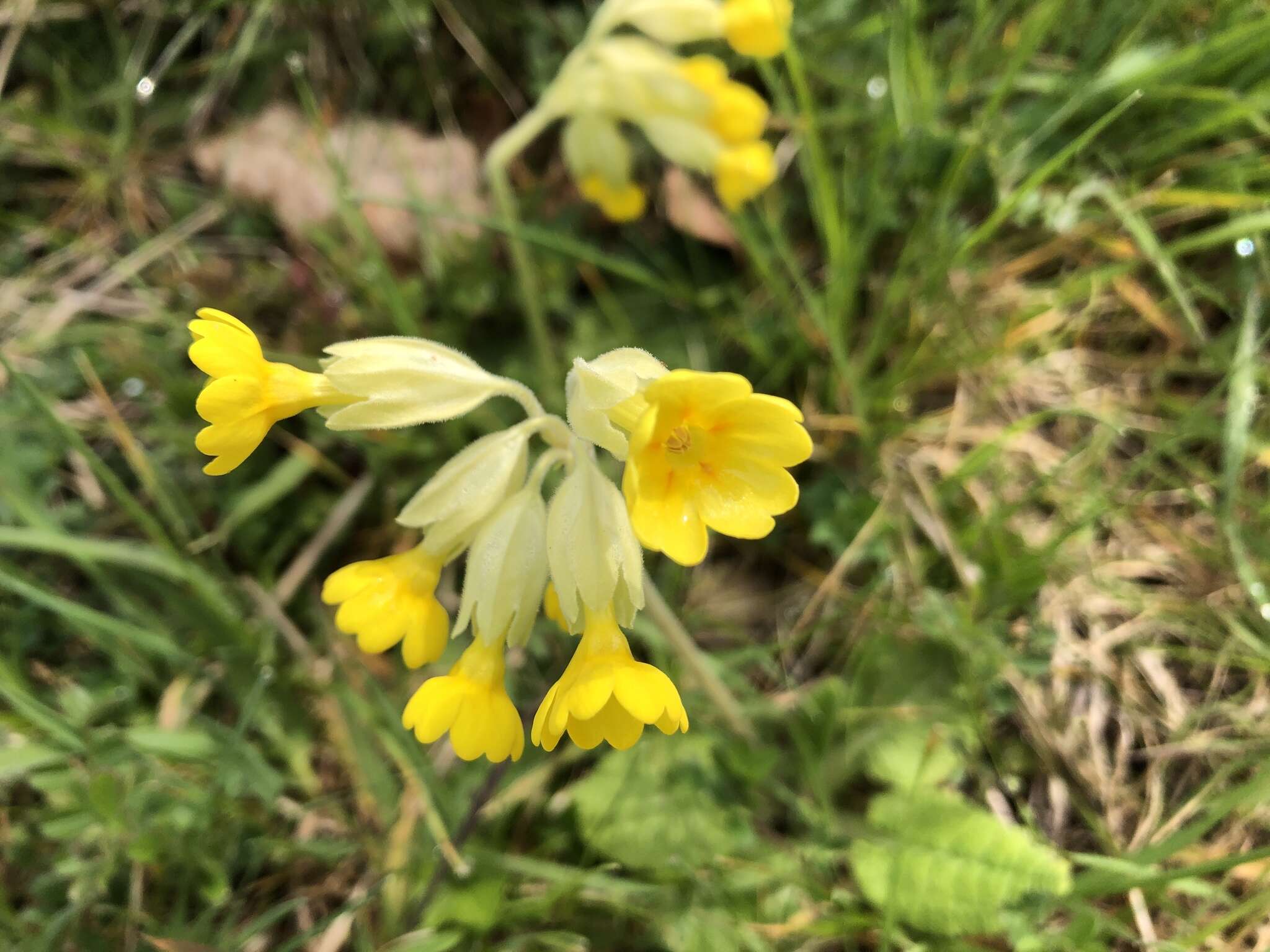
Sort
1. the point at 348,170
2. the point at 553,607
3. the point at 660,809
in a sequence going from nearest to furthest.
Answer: the point at 553,607, the point at 660,809, the point at 348,170

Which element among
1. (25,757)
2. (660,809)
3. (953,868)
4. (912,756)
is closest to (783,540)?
(912,756)

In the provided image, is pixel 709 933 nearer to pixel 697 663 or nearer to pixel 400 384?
pixel 697 663

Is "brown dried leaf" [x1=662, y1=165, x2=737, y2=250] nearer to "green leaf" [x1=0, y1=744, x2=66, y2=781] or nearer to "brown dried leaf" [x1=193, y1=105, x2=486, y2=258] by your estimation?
"brown dried leaf" [x1=193, y1=105, x2=486, y2=258]

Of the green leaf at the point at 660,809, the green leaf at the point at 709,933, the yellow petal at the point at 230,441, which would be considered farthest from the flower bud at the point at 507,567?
the green leaf at the point at 709,933

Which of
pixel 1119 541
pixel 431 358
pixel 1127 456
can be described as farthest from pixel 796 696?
pixel 431 358

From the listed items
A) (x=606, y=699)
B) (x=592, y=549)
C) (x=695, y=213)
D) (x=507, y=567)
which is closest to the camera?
(x=606, y=699)

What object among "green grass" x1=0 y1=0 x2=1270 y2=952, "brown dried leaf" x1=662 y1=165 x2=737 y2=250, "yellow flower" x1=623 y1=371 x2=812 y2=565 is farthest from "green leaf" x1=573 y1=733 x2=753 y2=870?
"brown dried leaf" x1=662 y1=165 x2=737 y2=250

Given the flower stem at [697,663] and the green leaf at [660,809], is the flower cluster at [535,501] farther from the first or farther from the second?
the green leaf at [660,809]
